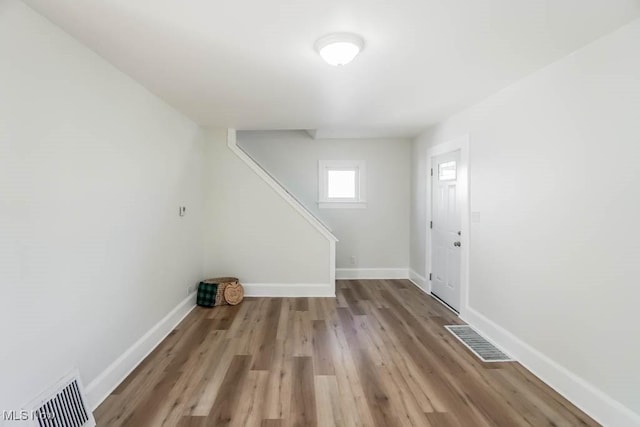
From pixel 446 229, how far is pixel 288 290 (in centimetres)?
237

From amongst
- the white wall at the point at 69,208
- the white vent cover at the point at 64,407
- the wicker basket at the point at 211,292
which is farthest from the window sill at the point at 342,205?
the white vent cover at the point at 64,407

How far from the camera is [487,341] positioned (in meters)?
3.17

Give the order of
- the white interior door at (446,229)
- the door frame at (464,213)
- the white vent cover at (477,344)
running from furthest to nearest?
the white interior door at (446,229) → the door frame at (464,213) → the white vent cover at (477,344)

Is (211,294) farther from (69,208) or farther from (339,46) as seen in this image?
(339,46)

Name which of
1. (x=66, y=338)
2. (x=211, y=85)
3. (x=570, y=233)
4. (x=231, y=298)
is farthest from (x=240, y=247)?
(x=570, y=233)

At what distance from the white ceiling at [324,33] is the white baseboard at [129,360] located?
224 centimetres

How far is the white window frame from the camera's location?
5617 millimetres

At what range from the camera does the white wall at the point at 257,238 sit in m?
4.68

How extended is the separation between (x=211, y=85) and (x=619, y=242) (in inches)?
125

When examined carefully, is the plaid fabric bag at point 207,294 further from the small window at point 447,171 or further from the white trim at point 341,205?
the small window at point 447,171

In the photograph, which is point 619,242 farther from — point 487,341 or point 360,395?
point 360,395

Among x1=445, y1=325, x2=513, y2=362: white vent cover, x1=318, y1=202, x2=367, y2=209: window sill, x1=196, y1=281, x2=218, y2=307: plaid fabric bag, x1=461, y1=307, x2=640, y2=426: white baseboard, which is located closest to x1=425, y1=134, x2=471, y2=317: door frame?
x1=445, y1=325, x2=513, y2=362: white vent cover

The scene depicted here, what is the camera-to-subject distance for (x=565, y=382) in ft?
7.50

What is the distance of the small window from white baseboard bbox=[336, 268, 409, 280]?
2.02 m
